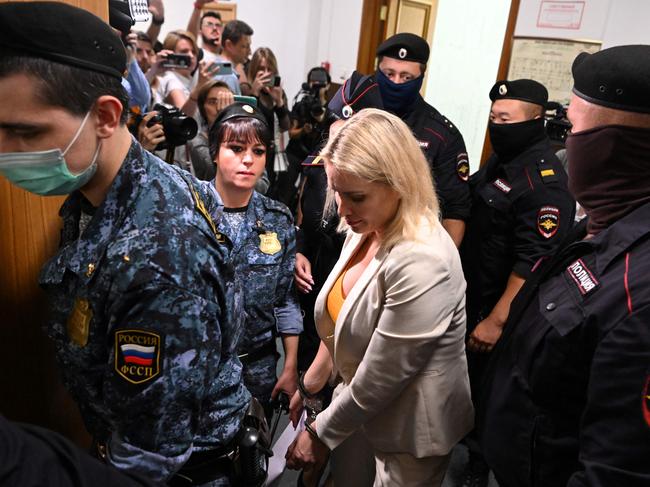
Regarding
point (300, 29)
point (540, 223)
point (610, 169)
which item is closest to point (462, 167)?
point (540, 223)

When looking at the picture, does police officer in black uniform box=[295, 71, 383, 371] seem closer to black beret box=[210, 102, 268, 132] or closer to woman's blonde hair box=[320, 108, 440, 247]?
black beret box=[210, 102, 268, 132]

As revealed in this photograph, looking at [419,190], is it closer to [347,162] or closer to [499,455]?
[347,162]

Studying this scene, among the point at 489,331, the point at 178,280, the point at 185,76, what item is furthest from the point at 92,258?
the point at 185,76

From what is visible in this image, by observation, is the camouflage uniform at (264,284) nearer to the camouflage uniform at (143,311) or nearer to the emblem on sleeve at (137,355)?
the camouflage uniform at (143,311)

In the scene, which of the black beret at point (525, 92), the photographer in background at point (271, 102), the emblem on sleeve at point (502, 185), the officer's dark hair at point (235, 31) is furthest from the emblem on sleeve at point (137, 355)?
the officer's dark hair at point (235, 31)

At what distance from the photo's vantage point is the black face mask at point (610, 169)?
0.90 meters

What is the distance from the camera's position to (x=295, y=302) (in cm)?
169

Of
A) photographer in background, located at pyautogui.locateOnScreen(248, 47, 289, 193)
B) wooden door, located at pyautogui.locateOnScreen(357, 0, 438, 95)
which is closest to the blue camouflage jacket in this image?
photographer in background, located at pyautogui.locateOnScreen(248, 47, 289, 193)

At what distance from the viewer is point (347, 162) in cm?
119

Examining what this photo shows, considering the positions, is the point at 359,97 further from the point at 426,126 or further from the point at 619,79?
the point at 619,79

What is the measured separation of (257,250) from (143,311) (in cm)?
82

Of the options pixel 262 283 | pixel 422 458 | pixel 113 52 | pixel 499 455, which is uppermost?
pixel 113 52

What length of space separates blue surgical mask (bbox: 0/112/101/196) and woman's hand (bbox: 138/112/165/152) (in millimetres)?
1008

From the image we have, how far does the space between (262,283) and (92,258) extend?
81 centimetres
